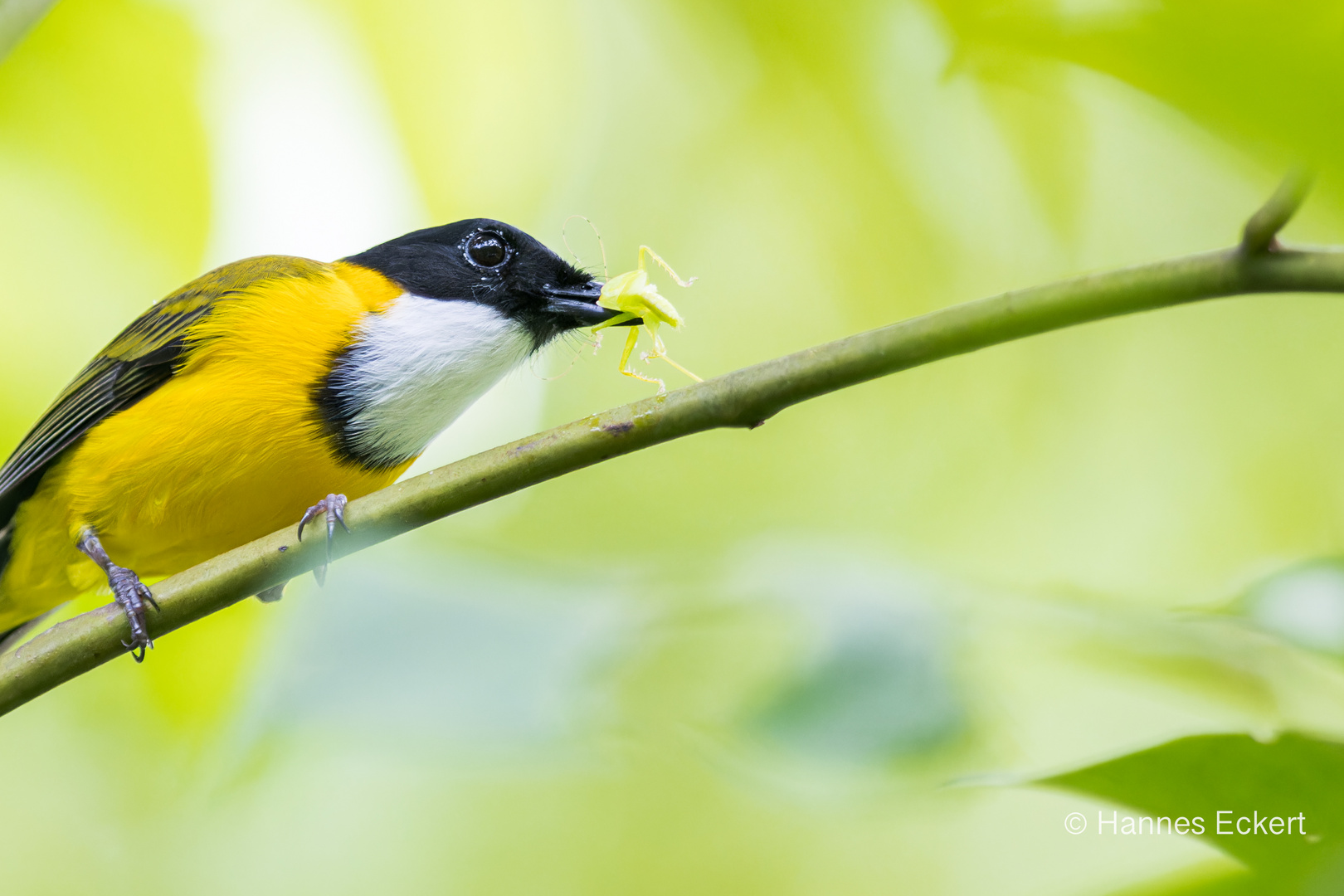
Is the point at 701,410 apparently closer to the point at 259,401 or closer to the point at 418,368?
the point at 418,368

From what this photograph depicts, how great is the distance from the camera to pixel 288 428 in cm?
280

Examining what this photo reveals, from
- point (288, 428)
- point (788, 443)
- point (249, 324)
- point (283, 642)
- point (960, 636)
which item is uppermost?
point (788, 443)

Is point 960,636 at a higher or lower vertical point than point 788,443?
lower

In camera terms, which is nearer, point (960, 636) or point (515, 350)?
point (960, 636)

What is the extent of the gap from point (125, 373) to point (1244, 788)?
10.1ft

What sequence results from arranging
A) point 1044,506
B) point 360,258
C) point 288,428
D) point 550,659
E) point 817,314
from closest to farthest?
point 550,659 < point 288,428 < point 360,258 < point 1044,506 < point 817,314

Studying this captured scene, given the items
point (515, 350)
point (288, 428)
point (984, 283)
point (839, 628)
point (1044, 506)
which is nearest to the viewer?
point (839, 628)

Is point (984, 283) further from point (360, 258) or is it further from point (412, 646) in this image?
point (412, 646)

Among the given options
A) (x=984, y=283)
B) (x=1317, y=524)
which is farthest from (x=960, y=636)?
(x=984, y=283)

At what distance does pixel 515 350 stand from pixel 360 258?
774 millimetres

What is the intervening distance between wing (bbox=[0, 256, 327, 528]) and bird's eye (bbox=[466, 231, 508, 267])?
49 centimetres

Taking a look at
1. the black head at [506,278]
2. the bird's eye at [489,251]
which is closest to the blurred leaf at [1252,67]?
the black head at [506,278]

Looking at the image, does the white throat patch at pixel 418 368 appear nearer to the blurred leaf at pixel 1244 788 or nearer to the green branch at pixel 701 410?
the green branch at pixel 701 410

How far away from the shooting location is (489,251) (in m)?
3.23
